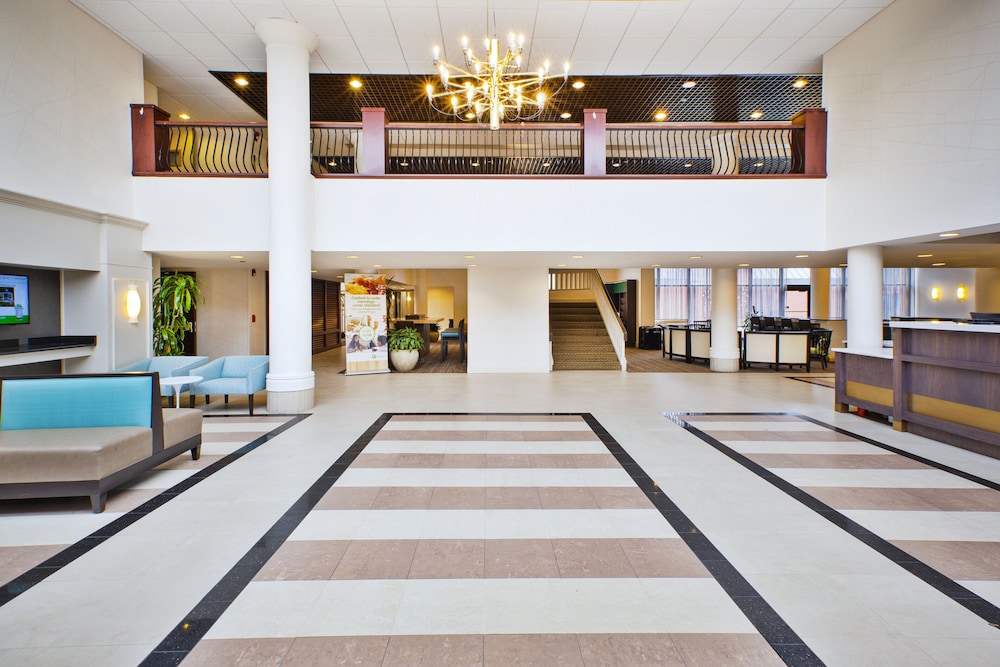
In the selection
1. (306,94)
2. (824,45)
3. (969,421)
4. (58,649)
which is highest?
(824,45)

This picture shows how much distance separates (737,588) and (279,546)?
Result: 8.58 feet

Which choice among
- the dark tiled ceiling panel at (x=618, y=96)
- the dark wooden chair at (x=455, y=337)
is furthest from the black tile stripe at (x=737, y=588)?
the dark wooden chair at (x=455, y=337)

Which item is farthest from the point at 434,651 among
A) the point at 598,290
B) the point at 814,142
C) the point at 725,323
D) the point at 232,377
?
the point at 598,290

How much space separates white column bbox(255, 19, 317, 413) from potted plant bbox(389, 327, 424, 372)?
456 cm

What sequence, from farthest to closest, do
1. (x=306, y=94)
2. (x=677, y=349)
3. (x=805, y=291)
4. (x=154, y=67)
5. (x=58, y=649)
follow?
(x=805, y=291), (x=677, y=349), (x=154, y=67), (x=306, y=94), (x=58, y=649)

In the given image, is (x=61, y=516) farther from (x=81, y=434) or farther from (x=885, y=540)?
(x=885, y=540)

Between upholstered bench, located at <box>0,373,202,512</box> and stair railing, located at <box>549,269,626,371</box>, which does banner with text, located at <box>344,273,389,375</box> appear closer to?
stair railing, located at <box>549,269,626,371</box>

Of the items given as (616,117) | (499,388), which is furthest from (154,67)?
(616,117)

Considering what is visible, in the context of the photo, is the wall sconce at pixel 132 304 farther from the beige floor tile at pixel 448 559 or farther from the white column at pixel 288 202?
the beige floor tile at pixel 448 559

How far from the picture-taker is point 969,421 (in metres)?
5.11

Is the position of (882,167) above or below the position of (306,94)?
below

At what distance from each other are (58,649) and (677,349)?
13.7m

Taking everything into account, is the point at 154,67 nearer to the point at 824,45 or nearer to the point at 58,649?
the point at 58,649

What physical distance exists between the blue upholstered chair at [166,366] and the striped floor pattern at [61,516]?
2361 mm
